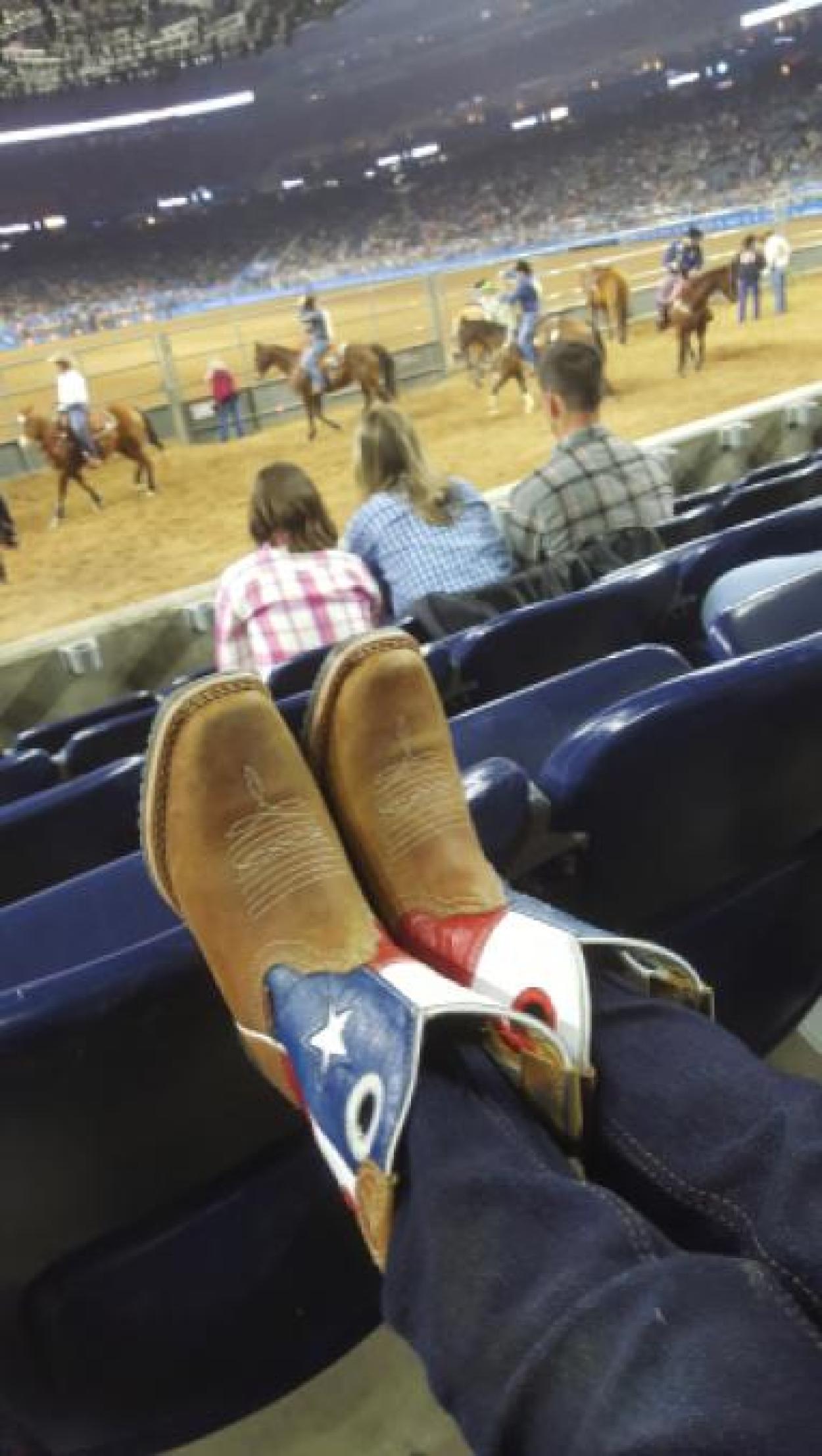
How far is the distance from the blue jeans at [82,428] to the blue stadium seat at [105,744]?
583 centimetres

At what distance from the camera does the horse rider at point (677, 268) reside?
940 cm

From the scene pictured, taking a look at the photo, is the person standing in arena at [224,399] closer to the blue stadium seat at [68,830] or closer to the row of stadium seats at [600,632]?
the row of stadium seats at [600,632]

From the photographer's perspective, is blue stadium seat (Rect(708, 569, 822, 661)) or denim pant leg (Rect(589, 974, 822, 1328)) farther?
blue stadium seat (Rect(708, 569, 822, 661))

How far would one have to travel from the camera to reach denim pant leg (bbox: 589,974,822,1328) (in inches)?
23.3

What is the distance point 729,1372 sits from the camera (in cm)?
49

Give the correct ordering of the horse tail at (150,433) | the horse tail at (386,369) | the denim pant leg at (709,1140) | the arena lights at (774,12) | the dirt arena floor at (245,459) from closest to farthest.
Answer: the denim pant leg at (709,1140) → the dirt arena floor at (245,459) → the horse tail at (150,433) → the horse tail at (386,369) → the arena lights at (774,12)

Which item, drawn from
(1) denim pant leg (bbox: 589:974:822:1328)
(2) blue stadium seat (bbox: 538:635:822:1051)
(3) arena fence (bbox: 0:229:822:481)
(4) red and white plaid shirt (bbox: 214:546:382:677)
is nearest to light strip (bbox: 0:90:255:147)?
(3) arena fence (bbox: 0:229:822:481)

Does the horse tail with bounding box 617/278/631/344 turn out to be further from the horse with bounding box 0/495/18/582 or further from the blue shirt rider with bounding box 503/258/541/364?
the horse with bounding box 0/495/18/582

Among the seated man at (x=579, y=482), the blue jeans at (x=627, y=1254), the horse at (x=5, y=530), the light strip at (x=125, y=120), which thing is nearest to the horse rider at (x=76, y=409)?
the horse at (x=5, y=530)

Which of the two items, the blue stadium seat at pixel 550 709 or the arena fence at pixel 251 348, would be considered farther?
the arena fence at pixel 251 348

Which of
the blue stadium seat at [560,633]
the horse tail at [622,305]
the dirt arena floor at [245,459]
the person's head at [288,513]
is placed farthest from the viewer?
the horse tail at [622,305]

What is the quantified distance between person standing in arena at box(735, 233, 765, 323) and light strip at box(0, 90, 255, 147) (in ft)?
76.4

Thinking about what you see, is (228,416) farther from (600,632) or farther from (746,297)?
(600,632)

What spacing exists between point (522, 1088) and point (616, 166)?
3238cm
